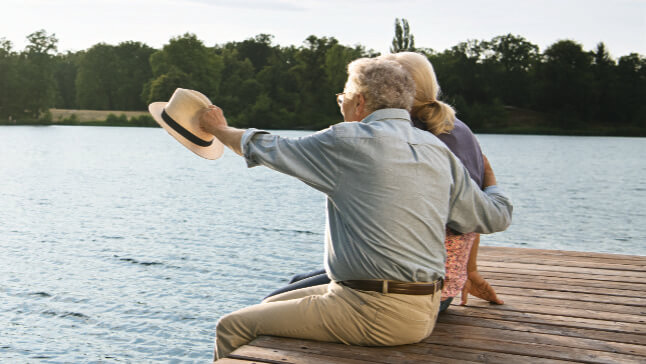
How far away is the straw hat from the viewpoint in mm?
3025

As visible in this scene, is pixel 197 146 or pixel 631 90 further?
pixel 631 90

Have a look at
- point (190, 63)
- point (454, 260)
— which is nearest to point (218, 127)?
point (454, 260)

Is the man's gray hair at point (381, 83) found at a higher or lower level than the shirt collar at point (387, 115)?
higher

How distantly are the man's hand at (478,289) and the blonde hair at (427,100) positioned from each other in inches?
42.1

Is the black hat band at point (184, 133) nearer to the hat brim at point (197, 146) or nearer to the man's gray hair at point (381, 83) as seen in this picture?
the hat brim at point (197, 146)

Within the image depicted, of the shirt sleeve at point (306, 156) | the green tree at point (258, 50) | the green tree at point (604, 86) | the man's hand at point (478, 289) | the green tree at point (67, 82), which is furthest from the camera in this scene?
the green tree at point (67, 82)

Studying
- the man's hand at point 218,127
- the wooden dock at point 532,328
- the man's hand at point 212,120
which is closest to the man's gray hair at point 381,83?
the man's hand at point 218,127

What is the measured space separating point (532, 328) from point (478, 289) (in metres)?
0.49

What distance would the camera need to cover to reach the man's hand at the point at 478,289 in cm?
381

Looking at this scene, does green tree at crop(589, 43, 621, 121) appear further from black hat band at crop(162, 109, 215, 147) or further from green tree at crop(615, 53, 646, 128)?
black hat band at crop(162, 109, 215, 147)

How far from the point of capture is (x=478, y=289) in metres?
3.91

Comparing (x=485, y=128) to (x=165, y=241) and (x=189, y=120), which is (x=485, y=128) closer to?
(x=165, y=241)

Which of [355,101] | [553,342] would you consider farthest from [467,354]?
[355,101]

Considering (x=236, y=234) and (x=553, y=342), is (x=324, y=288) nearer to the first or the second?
(x=553, y=342)
